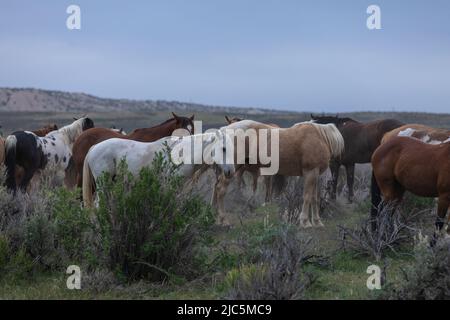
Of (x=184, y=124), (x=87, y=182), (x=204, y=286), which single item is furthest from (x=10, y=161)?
→ (x=204, y=286)

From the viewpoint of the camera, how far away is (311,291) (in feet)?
23.0

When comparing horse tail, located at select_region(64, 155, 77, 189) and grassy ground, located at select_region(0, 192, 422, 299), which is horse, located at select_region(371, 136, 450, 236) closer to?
grassy ground, located at select_region(0, 192, 422, 299)

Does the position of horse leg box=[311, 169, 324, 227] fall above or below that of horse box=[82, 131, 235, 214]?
below

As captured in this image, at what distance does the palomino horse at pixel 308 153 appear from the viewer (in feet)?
39.2

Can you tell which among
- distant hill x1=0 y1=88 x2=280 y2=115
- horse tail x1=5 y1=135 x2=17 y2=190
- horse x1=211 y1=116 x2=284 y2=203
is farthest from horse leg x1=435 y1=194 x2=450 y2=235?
distant hill x1=0 y1=88 x2=280 y2=115

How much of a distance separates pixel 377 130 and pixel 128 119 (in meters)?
47.2

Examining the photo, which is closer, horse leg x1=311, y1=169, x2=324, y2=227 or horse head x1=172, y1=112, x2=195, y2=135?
horse leg x1=311, y1=169, x2=324, y2=227

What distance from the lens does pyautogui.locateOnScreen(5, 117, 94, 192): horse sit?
518 inches

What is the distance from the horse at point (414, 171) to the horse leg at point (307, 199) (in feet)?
7.19

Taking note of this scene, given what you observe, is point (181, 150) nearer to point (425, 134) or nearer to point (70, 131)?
point (425, 134)

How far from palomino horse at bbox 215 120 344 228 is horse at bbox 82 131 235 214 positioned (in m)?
2.13
